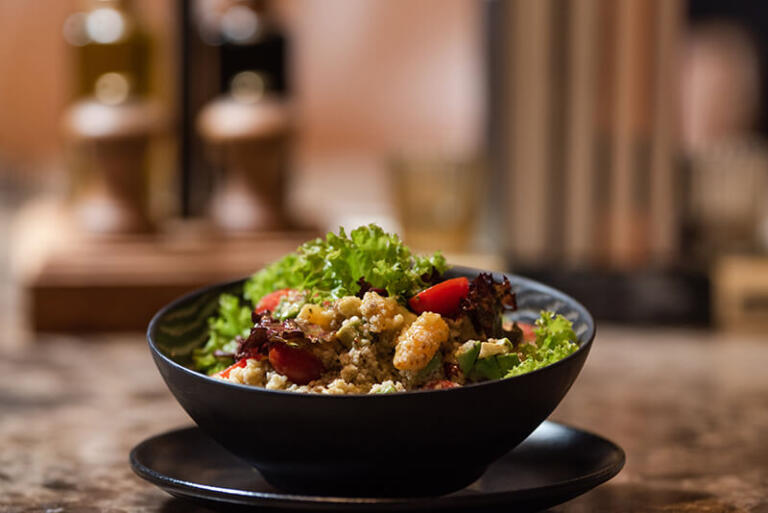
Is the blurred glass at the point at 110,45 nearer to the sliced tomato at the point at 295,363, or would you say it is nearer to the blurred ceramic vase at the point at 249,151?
the blurred ceramic vase at the point at 249,151

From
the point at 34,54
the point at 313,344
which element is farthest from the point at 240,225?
the point at 34,54

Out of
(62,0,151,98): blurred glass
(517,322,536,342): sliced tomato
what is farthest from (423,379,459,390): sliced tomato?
(62,0,151,98): blurred glass

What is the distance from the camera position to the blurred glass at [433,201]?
1966 mm

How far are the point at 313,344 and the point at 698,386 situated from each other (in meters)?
0.78

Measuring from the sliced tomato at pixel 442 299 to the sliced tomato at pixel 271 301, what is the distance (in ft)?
0.34

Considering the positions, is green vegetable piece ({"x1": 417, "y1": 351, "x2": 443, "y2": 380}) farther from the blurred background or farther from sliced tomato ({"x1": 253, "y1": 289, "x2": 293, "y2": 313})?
the blurred background

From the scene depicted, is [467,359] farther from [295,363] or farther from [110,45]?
[110,45]

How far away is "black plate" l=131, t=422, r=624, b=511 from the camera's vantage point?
62cm

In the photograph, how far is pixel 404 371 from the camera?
66 cm

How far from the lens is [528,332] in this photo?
2.51ft

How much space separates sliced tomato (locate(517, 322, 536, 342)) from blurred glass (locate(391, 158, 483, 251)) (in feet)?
3.90

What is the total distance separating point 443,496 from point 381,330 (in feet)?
0.33

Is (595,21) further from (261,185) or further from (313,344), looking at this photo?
(313,344)

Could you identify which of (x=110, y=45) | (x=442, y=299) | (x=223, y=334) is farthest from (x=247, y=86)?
(x=442, y=299)
